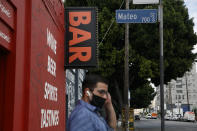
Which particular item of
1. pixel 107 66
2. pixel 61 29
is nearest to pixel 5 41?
pixel 61 29

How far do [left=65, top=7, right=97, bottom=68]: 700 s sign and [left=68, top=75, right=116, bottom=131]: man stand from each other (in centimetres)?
537

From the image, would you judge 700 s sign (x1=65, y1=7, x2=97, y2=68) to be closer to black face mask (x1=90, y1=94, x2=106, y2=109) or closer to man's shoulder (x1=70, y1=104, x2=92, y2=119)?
black face mask (x1=90, y1=94, x2=106, y2=109)

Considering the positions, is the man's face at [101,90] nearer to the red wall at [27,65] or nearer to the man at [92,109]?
the man at [92,109]

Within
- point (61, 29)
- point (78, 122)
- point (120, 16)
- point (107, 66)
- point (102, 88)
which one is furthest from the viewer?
point (107, 66)

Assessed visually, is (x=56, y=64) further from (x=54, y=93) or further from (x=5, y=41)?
(x=5, y=41)

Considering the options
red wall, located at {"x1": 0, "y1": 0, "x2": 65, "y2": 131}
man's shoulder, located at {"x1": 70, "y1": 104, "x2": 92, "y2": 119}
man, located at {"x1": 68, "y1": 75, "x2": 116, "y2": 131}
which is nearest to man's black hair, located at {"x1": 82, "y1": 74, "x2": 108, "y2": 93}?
man, located at {"x1": 68, "y1": 75, "x2": 116, "y2": 131}

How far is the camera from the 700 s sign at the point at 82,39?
8.70m

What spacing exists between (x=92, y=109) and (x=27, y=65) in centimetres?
222

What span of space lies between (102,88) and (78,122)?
51 cm

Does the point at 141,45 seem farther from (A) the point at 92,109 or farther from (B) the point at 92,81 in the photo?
(A) the point at 92,109

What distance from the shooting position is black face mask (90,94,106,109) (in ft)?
10.4

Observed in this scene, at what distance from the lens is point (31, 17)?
5090mm

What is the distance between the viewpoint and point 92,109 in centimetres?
299

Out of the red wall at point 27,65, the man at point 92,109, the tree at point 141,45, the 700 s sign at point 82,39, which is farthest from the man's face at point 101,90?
the tree at point 141,45
